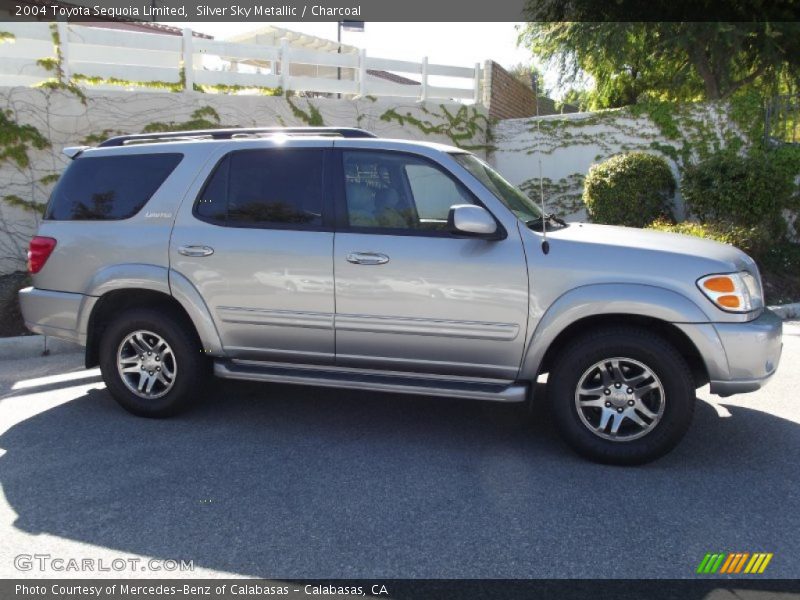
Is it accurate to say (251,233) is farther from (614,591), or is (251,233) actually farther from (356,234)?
(614,591)

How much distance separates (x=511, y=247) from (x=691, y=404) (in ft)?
4.58

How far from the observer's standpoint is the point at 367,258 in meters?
4.37

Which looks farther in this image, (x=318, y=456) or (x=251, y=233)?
(x=251, y=233)

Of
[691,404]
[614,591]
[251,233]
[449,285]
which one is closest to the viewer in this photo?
[614,591]

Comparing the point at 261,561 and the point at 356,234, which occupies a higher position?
the point at 356,234

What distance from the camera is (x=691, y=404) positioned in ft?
12.9

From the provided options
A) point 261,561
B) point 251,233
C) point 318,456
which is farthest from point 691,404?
point 251,233

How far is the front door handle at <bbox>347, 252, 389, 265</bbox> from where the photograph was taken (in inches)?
171

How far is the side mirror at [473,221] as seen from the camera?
410 cm

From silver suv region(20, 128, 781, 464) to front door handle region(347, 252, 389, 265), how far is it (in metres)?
0.01

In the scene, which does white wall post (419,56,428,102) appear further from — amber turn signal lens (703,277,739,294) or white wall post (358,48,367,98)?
amber turn signal lens (703,277,739,294)

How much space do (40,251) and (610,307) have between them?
4.15m

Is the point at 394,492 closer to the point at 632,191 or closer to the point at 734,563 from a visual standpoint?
the point at 734,563

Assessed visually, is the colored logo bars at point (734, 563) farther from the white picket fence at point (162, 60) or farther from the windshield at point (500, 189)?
the white picket fence at point (162, 60)
